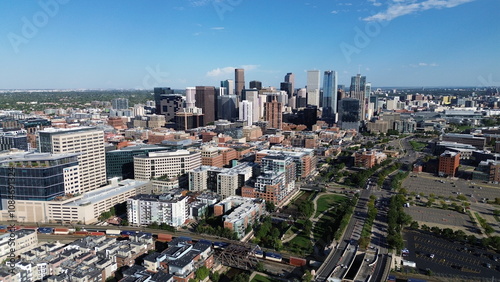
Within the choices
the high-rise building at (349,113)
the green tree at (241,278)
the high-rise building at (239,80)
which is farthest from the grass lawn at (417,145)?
the high-rise building at (239,80)

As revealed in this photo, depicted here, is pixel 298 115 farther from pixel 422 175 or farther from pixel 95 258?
pixel 95 258

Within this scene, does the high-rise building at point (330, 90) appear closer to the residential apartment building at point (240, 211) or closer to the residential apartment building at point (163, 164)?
the residential apartment building at point (163, 164)

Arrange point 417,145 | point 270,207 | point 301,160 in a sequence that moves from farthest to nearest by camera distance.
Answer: point 417,145 < point 301,160 < point 270,207

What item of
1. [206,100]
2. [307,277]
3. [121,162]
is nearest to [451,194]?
[307,277]

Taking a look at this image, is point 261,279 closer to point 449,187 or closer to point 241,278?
point 241,278

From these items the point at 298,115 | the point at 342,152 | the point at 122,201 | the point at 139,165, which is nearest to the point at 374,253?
the point at 122,201

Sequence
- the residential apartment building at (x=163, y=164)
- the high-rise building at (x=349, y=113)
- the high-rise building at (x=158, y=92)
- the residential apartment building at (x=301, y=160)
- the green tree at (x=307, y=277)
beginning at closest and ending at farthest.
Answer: the green tree at (x=307, y=277)
the residential apartment building at (x=163, y=164)
the residential apartment building at (x=301, y=160)
the high-rise building at (x=349, y=113)
the high-rise building at (x=158, y=92)
